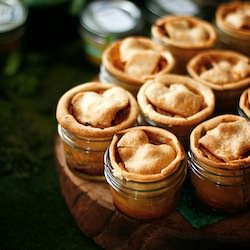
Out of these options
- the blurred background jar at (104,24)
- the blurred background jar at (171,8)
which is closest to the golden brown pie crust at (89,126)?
the blurred background jar at (104,24)

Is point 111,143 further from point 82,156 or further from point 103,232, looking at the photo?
point 103,232

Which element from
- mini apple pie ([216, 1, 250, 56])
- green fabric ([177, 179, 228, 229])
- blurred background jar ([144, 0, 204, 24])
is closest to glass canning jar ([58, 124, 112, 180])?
green fabric ([177, 179, 228, 229])

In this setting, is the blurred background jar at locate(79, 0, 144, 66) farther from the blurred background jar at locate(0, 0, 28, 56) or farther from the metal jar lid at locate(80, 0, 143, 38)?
the blurred background jar at locate(0, 0, 28, 56)

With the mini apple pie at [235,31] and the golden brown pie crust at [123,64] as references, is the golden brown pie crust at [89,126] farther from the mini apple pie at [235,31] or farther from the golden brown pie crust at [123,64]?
the mini apple pie at [235,31]

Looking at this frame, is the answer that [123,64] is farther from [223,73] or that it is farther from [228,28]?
[228,28]

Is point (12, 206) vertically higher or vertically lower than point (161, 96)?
lower

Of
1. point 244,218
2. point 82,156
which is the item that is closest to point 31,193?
point 82,156
